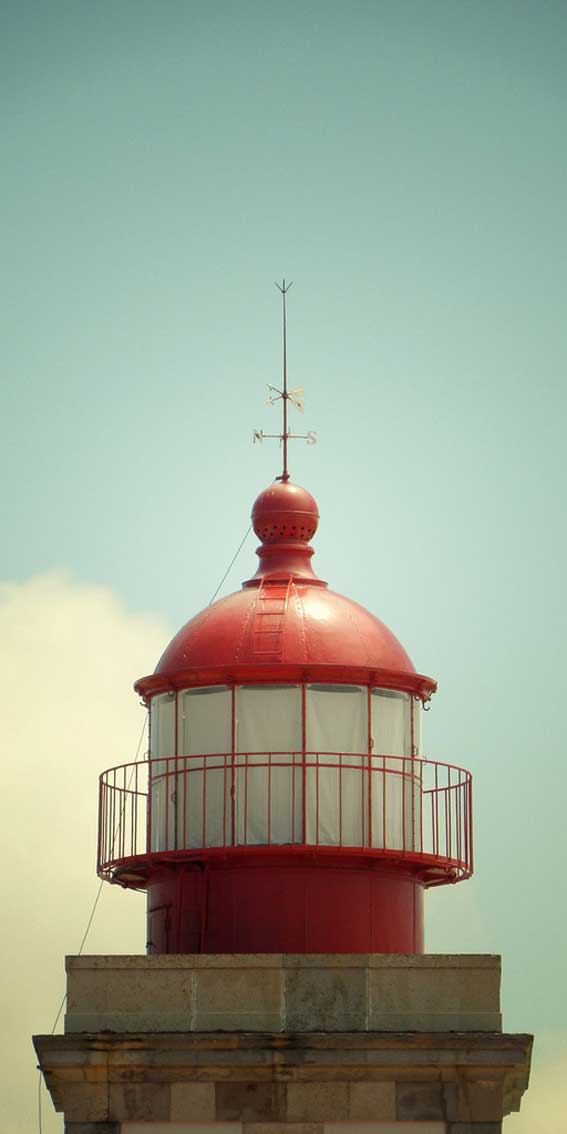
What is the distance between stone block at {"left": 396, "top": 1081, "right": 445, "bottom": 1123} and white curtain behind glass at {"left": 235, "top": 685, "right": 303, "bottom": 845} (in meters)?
2.31

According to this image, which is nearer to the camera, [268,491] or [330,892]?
[330,892]

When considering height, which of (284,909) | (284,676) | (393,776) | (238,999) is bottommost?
(238,999)

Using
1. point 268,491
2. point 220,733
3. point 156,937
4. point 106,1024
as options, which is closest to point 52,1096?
point 106,1024

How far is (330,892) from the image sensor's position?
19.9 metres

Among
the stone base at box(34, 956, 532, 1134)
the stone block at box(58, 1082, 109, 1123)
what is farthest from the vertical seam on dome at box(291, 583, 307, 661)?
the stone block at box(58, 1082, 109, 1123)

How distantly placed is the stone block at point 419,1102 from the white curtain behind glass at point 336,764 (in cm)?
220

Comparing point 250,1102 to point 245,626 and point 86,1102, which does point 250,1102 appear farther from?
point 245,626

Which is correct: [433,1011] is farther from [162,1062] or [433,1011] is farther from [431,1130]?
[162,1062]

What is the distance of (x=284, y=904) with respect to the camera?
19.8m

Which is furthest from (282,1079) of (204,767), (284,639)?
(284,639)

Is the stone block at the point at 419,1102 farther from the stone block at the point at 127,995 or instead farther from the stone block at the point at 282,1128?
the stone block at the point at 127,995

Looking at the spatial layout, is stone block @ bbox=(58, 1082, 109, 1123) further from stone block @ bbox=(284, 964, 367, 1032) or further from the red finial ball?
the red finial ball

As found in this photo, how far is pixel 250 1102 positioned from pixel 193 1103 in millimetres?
441

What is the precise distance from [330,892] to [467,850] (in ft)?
4.58
